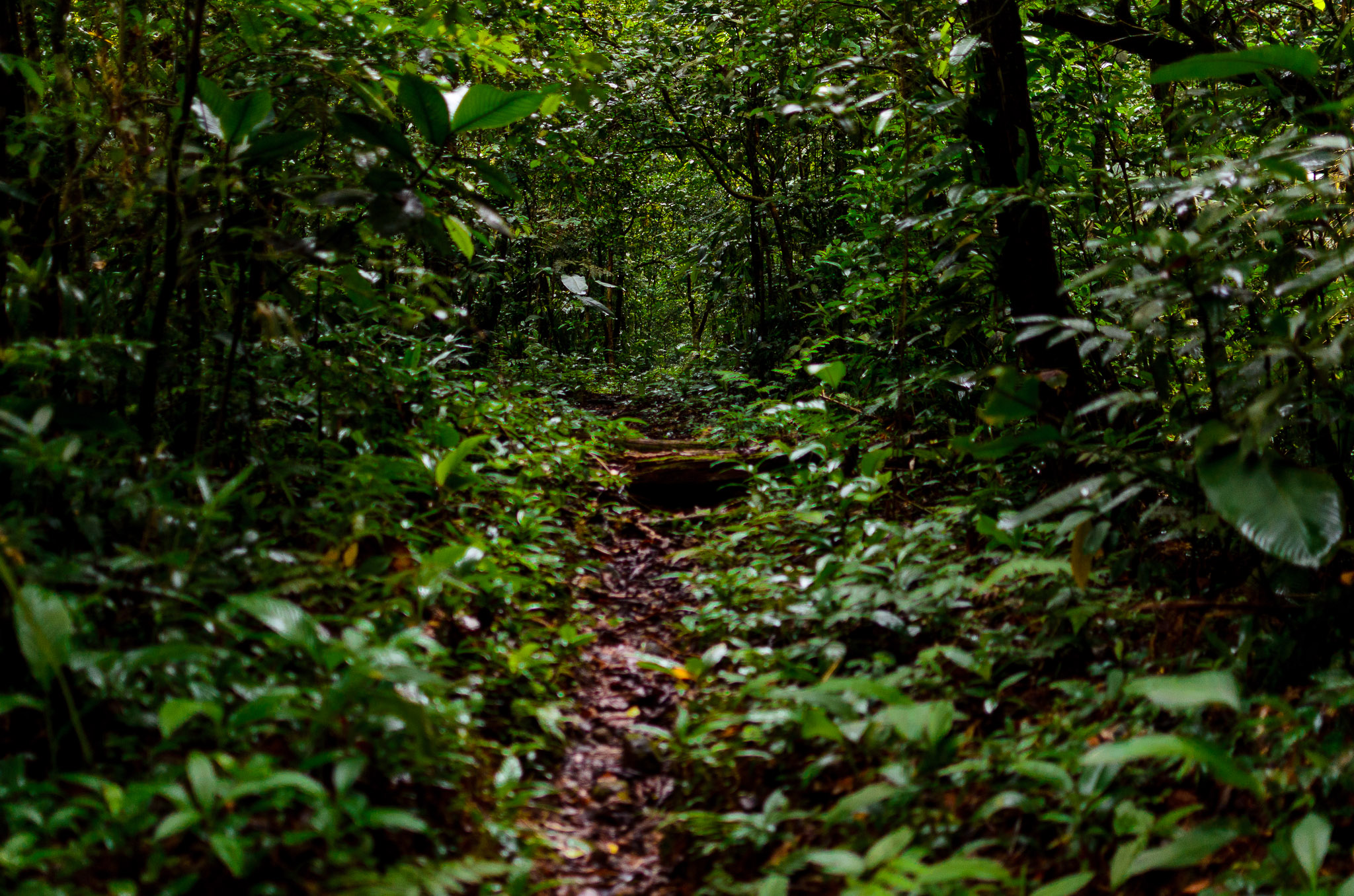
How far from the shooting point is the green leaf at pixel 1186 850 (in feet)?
5.04

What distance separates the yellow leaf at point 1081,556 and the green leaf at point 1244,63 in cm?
121

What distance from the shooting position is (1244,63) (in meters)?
2.30

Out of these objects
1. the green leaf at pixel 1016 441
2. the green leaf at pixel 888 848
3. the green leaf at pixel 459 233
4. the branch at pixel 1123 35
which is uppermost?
the branch at pixel 1123 35

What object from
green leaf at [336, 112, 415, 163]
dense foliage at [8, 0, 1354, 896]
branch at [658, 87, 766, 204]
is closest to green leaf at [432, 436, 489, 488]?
dense foliage at [8, 0, 1354, 896]

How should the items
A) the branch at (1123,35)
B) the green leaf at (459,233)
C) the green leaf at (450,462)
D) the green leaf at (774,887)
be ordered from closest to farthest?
the green leaf at (774,887), the green leaf at (459,233), the green leaf at (450,462), the branch at (1123,35)

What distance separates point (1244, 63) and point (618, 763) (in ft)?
8.55

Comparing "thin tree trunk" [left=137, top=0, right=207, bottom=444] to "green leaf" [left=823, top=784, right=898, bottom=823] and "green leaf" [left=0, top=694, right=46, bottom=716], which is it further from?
"green leaf" [left=823, top=784, right=898, bottom=823]

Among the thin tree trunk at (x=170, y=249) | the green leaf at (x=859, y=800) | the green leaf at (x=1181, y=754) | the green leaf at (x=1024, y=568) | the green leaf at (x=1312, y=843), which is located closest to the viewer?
the green leaf at (x=1312, y=843)

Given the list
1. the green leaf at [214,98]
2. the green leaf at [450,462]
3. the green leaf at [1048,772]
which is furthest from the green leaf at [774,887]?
the green leaf at [214,98]

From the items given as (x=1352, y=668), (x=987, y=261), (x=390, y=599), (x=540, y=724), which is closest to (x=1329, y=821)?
(x=1352, y=668)

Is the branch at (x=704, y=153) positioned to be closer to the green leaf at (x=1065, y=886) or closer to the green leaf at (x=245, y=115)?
the green leaf at (x=245, y=115)

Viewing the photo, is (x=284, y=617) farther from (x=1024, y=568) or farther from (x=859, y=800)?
(x=1024, y=568)

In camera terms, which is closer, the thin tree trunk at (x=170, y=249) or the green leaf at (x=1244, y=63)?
the green leaf at (x=1244, y=63)

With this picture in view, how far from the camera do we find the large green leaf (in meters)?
1.76
